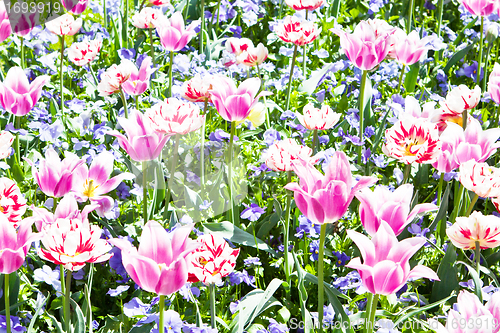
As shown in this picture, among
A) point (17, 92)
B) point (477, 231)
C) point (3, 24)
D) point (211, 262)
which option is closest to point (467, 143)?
point (477, 231)

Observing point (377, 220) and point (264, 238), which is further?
point (264, 238)

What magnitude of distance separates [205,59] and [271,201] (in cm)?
127

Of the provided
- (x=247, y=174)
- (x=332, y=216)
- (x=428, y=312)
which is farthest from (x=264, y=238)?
(x=332, y=216)

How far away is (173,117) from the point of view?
1654 mm

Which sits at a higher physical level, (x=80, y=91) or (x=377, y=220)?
(x=377, y=220)

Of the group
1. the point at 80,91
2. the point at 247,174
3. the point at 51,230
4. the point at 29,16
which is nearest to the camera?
the point at 51,230

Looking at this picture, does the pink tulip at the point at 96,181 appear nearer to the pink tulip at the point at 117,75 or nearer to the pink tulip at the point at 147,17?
the pink tulip at the point at 117,75

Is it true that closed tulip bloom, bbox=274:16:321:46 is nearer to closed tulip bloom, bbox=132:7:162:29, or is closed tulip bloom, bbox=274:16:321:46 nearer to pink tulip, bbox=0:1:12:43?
closed tulip bloom, bbox=132:7:162:29

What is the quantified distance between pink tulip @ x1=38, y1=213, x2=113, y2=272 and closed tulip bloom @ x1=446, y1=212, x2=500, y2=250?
36.9 inches

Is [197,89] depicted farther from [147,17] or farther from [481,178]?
[481,178]

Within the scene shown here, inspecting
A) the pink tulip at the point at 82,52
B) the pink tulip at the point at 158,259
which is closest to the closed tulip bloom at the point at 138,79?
the pink tulip at the point at 82,52

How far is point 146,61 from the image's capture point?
6.83 feet

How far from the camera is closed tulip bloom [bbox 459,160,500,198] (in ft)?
4.76

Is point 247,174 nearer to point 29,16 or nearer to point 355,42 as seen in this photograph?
point 355,42
